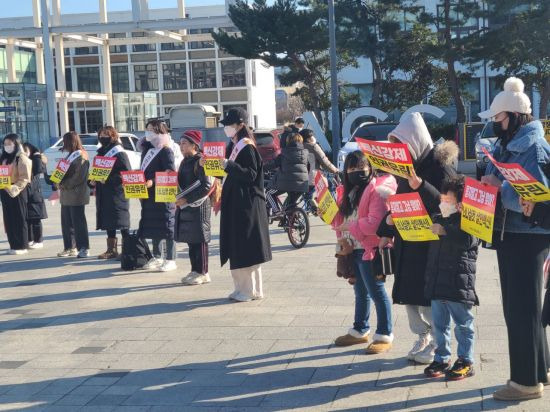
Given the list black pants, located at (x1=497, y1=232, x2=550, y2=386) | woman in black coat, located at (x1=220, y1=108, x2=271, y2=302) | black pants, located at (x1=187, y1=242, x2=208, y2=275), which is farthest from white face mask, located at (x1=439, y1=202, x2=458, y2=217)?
black pants, located at (x1=187, y1=242, x2=208, y2=275)

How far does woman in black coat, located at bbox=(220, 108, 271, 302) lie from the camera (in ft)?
27.7

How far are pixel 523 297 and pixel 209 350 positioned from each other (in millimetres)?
2788

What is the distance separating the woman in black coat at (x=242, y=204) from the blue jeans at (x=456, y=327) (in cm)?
289

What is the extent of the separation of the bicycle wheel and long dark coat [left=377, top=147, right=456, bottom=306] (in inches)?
245

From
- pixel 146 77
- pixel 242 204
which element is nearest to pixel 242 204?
pixel 242 204

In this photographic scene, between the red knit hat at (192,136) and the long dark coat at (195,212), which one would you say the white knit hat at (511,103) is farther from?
the red knit hat at (192,136)

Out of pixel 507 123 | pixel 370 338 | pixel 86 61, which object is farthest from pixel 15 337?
pixel 86 61

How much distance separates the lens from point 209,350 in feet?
23.0

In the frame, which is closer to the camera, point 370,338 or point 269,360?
point 269,360

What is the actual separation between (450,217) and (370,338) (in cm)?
188

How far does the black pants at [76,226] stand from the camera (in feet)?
39.3

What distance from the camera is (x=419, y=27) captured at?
37250mm

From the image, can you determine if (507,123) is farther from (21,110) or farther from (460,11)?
(21,110)

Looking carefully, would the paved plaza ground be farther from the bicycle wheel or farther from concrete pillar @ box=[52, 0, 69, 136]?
concrete pillar @ box=[52, 0, 69, 136]
